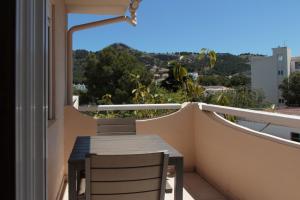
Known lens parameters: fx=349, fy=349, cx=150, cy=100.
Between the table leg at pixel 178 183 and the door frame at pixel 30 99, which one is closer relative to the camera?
the door frame at pixel 30 99

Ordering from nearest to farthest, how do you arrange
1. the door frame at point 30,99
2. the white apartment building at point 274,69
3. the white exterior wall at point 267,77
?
the door frame at point 30,99 → the white apartment building at point 274,69 → the white exterior wall at point 267,77

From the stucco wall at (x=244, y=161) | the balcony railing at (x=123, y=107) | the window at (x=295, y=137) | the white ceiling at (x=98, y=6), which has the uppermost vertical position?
the white ceiling at (x=98, y=6)

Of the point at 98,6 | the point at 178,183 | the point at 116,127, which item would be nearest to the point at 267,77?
the point at 98,6

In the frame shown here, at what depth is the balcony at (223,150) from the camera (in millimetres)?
2844

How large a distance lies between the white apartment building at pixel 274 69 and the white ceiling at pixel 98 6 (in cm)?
3589

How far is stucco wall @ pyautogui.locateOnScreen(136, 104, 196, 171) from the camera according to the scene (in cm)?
515

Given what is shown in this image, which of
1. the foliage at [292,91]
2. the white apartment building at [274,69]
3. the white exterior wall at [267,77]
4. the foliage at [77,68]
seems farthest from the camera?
the white exterior wall at [267,77]

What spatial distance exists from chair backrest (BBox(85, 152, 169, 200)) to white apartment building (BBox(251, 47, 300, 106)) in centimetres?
3924

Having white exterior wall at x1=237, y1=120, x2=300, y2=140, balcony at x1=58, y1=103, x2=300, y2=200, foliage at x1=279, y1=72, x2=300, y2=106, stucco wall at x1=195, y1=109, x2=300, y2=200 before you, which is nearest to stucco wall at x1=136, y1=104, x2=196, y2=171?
balcony at x1=58, y1=103, x2=300, y2=200

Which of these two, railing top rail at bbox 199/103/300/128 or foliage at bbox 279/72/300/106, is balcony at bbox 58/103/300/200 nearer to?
railing top rail at bbox 199/103/300/128

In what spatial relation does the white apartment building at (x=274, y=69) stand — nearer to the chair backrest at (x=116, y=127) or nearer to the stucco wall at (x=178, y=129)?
the stucco wall at (x=178, y=129)

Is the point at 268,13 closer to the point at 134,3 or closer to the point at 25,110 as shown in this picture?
the point at 134,3

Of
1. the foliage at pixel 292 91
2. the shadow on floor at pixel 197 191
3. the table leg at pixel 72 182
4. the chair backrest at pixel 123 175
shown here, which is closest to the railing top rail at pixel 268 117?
the shadow on floor at pixel 197 191

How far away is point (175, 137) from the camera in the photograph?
522cm
